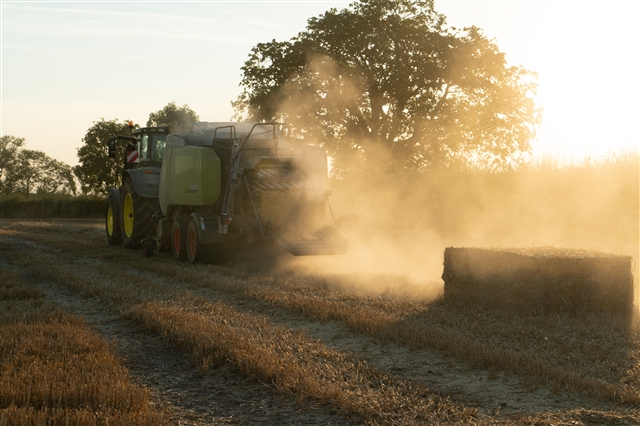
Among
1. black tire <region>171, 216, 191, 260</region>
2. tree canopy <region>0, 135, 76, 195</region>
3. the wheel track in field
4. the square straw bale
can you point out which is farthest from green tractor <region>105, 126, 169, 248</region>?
tree canopy <region>0, 135, 76, 195</region>

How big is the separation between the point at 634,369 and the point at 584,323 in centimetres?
175

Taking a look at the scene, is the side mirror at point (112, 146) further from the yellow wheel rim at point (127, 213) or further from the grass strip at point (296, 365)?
the grass strip at point (296, 365)

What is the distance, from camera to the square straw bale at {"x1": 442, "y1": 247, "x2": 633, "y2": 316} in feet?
26.3

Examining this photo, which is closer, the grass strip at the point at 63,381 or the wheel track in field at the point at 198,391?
the grass strip at the point at 63,381

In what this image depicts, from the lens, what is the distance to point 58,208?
4862cm

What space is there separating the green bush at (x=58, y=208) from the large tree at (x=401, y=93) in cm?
2345

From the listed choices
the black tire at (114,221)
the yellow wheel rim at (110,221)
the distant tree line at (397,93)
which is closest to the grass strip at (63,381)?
the black tire at (114,221)

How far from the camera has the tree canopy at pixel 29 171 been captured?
328ft

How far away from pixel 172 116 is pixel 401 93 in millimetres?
34568

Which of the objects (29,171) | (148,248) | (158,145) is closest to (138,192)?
(148,248)

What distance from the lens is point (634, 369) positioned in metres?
5.88

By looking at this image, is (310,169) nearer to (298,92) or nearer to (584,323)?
(584,323)

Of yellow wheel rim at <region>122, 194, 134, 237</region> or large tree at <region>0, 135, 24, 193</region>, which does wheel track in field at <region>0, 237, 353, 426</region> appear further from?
large tree at <region>0, 135, 24, 193</region>

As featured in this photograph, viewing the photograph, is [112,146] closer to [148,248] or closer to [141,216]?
[141,216]
